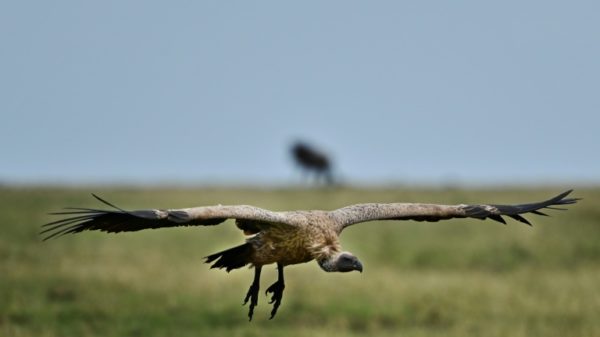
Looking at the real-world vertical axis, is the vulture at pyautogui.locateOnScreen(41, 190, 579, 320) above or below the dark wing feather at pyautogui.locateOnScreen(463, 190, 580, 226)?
below

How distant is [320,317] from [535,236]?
8736mm

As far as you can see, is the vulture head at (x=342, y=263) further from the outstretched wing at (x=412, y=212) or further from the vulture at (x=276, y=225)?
the outstretched wing at (x=412, y=212)

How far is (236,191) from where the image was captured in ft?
103

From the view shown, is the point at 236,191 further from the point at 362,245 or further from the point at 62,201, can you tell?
the point at 362,245

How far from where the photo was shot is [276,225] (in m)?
8.48

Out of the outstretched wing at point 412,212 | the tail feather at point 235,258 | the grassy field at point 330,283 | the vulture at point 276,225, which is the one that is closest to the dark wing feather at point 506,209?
the outstretched wing at point 412,212

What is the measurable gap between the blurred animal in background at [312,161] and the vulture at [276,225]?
32.8m

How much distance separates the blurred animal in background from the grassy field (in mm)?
14304

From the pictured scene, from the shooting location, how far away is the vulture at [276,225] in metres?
7.82

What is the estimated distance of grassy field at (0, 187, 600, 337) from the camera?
17.0m

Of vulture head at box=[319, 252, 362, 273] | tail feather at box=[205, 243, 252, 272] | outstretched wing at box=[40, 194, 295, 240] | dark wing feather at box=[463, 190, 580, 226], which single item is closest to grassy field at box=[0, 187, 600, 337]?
dark wing feather at box=[463, 190, 580, 226]

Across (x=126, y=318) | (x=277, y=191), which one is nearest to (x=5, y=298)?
(x=126, y=318)

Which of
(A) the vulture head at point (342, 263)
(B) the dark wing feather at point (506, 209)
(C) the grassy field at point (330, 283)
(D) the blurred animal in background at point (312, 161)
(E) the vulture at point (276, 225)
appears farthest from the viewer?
(D) the blurred animal in background at point (312, 161)

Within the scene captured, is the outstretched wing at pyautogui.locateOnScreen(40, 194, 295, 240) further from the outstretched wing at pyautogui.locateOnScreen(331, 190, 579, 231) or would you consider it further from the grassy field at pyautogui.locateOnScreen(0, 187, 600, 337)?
the grassy field at pyautogui.locateOnScreen(0, 187, 600, 337)
